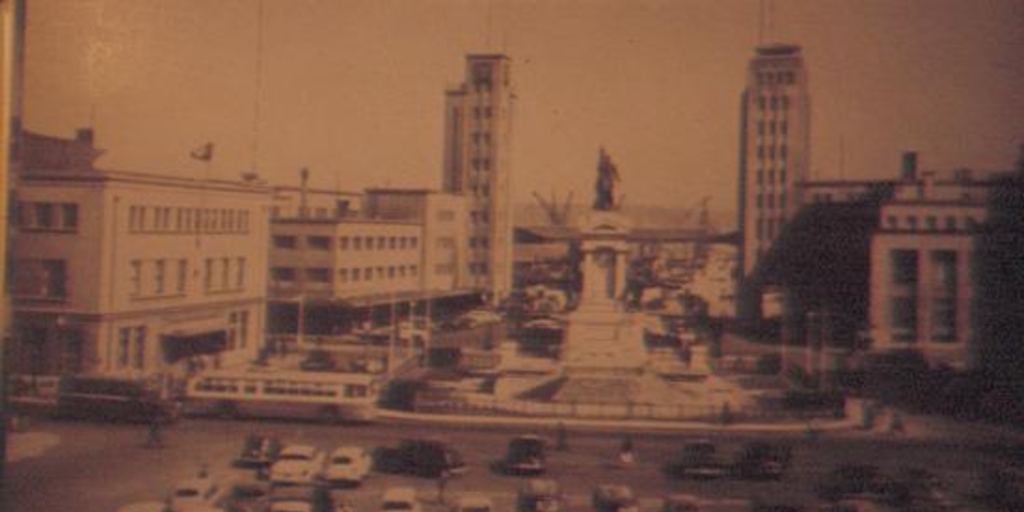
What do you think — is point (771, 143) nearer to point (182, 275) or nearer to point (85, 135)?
point (182, 275)

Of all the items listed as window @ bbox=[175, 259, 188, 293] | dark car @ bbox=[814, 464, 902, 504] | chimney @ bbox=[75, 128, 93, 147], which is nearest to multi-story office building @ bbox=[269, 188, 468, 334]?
window @ bbox=[175, 259, 188, 293]

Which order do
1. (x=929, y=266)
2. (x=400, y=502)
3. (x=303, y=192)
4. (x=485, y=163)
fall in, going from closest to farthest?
(x=400, y=502), (x=929, y=266), (x=485, y=163), (x=303, y=192)

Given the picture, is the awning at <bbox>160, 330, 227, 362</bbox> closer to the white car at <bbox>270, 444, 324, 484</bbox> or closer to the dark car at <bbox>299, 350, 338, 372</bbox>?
the dark car at <bbox>299, 350, 338, 372</bbox>

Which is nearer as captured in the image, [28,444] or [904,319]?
[904,319]

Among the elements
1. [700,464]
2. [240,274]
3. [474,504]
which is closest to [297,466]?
[474,504]

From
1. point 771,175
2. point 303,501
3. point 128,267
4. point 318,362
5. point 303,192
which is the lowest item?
point 303,501

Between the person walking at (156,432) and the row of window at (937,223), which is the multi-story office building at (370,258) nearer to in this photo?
the person walking at (156,432)

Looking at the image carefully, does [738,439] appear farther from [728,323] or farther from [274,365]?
[274,365]

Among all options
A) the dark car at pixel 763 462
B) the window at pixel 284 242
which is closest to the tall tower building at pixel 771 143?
the dark car at pixel 763 462
